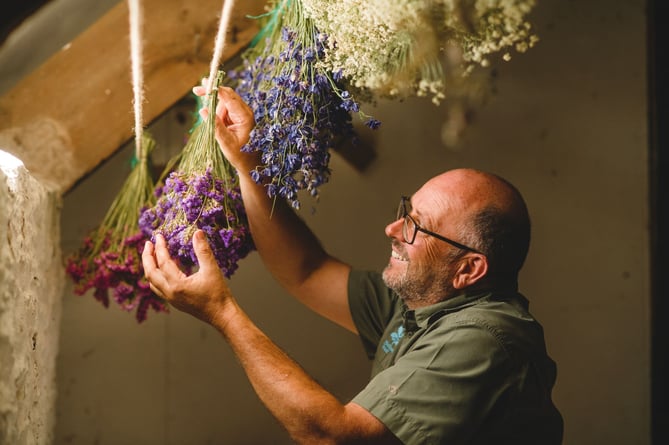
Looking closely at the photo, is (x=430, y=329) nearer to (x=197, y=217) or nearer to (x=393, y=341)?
(x=393, y=341)

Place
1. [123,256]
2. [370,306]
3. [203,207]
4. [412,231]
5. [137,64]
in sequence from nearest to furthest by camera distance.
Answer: [137,64] < [203,207] < [412,231] < [123,256] < [370,306]

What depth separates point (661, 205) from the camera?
7.86 ft

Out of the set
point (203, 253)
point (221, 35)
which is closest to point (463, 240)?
point (203, 253)

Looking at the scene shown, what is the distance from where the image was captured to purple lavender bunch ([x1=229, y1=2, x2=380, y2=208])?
138cm

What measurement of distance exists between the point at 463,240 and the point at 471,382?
37 cm

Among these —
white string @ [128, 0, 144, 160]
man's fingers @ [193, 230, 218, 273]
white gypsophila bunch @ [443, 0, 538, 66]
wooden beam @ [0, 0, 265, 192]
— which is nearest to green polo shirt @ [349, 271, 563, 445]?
man's fingers @ [193, 230, 218, 273]

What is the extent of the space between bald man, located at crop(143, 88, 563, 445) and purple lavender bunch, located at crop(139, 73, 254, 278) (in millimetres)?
40

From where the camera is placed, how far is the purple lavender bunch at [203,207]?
4.73 ft

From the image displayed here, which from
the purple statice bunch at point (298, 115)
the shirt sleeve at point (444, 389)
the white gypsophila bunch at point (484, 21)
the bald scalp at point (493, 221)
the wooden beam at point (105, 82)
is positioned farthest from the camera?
the wooden beam at point (105, 82)

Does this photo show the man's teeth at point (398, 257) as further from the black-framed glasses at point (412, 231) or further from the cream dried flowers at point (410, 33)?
the cream dried flowers at point (410, 33)

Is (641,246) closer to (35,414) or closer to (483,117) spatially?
(483,117)

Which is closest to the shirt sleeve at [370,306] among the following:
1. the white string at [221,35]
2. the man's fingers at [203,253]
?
the man's fingers at [203,253]

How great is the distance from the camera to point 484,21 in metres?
1.22

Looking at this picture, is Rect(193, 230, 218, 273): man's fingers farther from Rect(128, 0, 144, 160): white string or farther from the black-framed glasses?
the black-framed glasses
